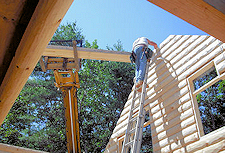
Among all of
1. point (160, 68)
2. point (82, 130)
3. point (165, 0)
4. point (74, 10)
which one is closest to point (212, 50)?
point (160, 68)

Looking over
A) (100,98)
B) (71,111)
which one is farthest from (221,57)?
(100,98)

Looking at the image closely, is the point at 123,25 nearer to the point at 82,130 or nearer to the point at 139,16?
the point at 139,16

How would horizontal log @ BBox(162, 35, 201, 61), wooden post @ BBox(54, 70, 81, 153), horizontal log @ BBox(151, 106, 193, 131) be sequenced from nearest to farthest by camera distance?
horizontal log @ BBox(151, 106, 193, 131) → horizontal log @ BBox(162, 35, 201, 61) → wooden post @ BBox(54, 70, 81, 153)

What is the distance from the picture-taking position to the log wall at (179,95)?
3707 millimetres

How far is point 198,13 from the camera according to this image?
1.16 metres

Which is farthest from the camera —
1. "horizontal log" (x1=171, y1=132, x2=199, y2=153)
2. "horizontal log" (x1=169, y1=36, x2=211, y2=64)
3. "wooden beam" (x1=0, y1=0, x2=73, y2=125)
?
"horizontal log" (x1=169, y1=36, x2=211, y2=64)

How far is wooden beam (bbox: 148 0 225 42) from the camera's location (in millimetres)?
1117

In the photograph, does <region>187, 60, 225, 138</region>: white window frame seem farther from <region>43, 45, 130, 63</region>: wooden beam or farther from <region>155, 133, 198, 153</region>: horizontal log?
<region>43, 45, 130, 63</region>: wooden beam

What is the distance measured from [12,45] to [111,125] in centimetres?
1366

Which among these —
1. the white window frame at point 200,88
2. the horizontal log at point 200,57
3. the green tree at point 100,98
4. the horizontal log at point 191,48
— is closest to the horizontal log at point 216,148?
the white window frame at point 200,88

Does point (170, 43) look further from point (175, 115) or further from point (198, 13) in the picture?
point (198, 13)

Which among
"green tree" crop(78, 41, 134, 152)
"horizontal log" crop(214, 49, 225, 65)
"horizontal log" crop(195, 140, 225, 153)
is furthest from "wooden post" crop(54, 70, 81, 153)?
"green tree" crop(78, 41, 134, 152)

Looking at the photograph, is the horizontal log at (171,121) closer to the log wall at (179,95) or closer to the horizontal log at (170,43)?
the log wall at (179,95)

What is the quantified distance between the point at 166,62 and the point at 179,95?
3.60 feet
